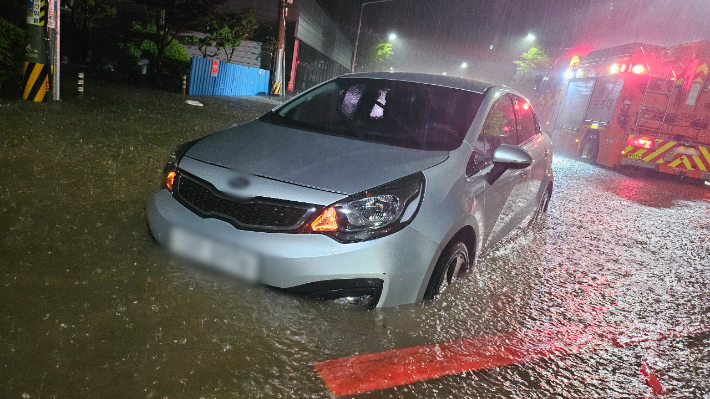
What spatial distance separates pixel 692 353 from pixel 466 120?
208 centimetres

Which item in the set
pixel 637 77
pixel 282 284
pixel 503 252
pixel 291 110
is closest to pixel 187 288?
pixel 282 284

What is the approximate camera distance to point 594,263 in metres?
4.94

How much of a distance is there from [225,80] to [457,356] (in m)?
22.5

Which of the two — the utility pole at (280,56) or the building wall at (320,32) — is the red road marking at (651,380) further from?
the building wall at (320,32)

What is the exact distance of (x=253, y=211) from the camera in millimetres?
2654

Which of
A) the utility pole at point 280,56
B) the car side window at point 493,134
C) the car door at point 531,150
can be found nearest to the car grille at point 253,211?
the car side window at point 493,134

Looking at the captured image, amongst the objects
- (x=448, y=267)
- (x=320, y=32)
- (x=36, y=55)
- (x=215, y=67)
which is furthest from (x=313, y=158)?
(x=320, y=32)

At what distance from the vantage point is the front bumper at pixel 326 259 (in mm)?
2545

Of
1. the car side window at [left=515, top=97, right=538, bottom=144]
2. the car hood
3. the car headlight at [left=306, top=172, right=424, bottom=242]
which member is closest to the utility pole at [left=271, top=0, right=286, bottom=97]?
A: the car side window at [left=515, top=97, right=538, bottom=144]

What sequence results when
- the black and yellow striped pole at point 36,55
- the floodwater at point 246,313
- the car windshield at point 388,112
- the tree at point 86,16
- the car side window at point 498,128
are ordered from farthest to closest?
1. the tree at point 86,16
2. the black and yellow striped pole at point 36,55
3. the car side window at point 498,128
4. the car windshield at point 388,112
5. the floodwater at point 246,313

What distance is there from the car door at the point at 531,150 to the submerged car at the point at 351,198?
0.72 m

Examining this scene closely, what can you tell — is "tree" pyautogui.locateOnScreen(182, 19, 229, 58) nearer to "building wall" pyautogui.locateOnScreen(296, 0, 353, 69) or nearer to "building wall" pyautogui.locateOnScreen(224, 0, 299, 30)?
"building wall" pyautogui.locateOnScreen(224, 0, 299, 30)

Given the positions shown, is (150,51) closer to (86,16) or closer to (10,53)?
(86,16)

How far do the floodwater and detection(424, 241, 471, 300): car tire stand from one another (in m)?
0.13
